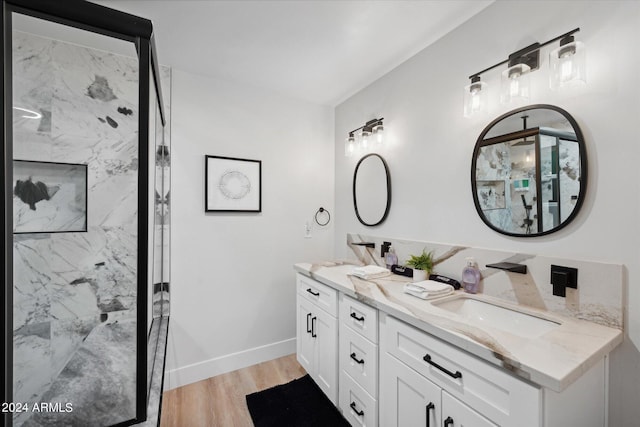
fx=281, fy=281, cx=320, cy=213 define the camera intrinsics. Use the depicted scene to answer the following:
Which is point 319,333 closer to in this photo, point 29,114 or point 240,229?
point 240,229

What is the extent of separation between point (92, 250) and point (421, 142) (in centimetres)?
213

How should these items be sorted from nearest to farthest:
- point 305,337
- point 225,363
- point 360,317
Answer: point 360,317 → point 305,337 → point 225,363

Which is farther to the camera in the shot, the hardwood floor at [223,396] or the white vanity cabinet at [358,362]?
the hardwood floor at [223,396]

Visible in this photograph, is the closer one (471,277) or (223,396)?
(471,277)

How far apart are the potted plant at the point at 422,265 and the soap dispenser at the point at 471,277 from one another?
0.80 feet

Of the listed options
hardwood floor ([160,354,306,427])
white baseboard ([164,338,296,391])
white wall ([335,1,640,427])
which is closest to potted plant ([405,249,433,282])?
white wall ([335,1,640,427])

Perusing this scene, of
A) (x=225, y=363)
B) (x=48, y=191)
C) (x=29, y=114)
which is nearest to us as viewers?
(x=29, y=114)

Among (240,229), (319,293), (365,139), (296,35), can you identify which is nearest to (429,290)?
(319,293)

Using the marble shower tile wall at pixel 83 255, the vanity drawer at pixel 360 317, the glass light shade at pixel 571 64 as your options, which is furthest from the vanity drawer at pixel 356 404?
the glass light shade at pixel 571 64

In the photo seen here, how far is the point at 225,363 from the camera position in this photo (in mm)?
2367

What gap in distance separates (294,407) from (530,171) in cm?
204

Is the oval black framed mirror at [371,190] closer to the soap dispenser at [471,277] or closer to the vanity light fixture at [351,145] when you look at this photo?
the vanity light fixture at [351,145]

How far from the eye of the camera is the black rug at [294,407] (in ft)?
5.92

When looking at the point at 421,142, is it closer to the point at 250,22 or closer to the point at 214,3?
the point at 250,22
